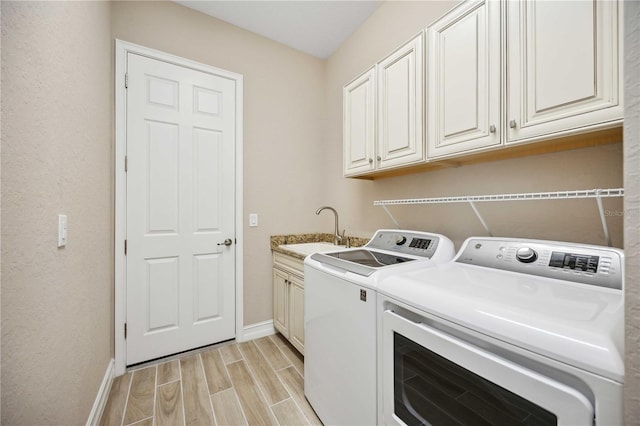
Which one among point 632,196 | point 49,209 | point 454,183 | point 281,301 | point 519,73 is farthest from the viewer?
point 281,301

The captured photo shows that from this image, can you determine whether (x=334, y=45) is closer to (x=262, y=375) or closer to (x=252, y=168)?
(x=252, y=168)

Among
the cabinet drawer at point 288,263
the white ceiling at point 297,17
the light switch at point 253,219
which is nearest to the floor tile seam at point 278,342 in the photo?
the cabinet drawer at point 288,263

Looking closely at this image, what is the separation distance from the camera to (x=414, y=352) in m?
0.89

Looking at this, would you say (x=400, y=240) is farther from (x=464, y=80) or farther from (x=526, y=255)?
(x=464, y=80)

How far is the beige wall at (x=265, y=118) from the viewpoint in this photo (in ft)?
6.81

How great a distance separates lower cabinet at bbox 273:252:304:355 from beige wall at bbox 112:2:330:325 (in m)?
0.14

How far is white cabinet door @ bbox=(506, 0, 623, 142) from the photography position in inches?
32.4

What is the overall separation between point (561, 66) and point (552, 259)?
70 cm

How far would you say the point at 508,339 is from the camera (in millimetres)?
634

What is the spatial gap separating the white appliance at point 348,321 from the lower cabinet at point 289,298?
428mm

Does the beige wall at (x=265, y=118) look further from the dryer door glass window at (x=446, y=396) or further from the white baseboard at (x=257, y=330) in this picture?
the dryer door glass window at (x=446, y=396)

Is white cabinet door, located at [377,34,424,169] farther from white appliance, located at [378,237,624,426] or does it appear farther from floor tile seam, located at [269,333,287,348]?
floor tile seam, located at [269,333,287,348]

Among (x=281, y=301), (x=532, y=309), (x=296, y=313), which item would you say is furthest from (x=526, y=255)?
(x=281, y=301)

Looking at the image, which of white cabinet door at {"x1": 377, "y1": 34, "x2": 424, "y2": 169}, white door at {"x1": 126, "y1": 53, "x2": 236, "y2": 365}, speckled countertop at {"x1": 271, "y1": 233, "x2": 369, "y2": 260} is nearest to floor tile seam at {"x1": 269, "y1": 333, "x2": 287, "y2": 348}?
white door at {"x1": 126, "y1": 53, "x2": 236, "y2": 365}
